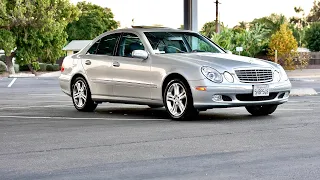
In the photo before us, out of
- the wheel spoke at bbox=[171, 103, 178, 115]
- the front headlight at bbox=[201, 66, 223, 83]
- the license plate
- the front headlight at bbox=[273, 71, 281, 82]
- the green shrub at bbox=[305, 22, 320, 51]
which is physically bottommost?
the green shrub at bbox=[305, 22, 320, 51]

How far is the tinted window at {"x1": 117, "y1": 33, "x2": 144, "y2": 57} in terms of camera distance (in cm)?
1460

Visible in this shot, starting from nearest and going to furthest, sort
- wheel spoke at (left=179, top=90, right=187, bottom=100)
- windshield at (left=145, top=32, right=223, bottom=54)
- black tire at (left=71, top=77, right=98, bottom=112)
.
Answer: wheel spoke at (left=179, top=90, right=187, bottom=100) < windshield at (left=145, top=32, right=223, bottom=54) < black tire at (left=71, top=77, right=98, bottom=112)

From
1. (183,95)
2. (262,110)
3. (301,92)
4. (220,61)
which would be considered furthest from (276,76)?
(301,92)

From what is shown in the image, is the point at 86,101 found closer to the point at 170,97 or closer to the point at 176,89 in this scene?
the point at 170,97

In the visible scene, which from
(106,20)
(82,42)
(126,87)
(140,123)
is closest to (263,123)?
(140,123)

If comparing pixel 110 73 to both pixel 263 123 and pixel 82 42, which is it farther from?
pixel 82 42

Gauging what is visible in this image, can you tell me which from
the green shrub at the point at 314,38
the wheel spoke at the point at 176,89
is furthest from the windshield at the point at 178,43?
the green shrub at the point at 314,38

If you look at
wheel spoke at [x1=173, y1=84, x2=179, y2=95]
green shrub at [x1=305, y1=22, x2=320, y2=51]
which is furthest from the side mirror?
green shrub at [x1=305, y1=22, x2=320, y2=51]

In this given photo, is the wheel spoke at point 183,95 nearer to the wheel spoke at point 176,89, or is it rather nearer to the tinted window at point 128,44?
the wheel spoke at point 176,89

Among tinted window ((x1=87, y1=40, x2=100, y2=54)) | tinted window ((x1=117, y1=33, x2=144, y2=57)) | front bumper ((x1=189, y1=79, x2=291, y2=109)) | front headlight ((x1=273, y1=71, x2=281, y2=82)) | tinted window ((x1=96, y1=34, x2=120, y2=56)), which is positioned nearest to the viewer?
front bumper ((x1=189, y1=79, x2=291, y2=109))

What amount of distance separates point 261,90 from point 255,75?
11.1 inches

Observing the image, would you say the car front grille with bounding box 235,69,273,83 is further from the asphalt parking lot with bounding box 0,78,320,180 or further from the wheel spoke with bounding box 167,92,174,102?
the wheel spoke with bounding box 167,92,174,102

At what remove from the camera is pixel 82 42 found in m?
98.8

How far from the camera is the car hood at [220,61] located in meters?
13.1
